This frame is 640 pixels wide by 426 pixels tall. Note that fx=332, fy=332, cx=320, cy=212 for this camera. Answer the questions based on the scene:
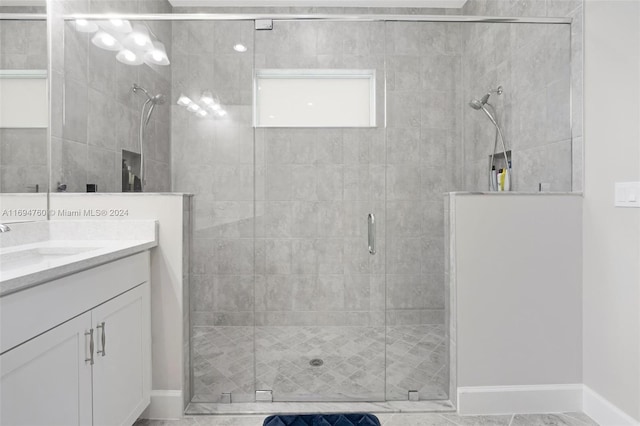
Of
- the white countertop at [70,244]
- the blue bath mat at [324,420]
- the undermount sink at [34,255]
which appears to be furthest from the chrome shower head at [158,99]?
the blue bath mat at [324,420]

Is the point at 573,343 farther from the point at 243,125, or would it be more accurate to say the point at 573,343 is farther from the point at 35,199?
the point at 35,199

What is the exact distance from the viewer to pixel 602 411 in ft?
5.46

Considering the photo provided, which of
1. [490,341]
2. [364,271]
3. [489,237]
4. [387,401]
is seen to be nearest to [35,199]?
[364,271]

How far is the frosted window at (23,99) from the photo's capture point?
1.48m

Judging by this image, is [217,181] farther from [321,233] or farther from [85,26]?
[85,26]

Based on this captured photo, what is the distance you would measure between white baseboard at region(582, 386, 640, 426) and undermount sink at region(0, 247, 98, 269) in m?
2.58

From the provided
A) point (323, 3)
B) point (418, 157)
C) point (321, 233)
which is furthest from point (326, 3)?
point (321, 233)

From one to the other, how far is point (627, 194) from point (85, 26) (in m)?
2.89

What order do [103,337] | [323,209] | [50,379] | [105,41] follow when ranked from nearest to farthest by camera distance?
1. [50,379]
2. [103,337]
3. [105,41]
4. [323,209]

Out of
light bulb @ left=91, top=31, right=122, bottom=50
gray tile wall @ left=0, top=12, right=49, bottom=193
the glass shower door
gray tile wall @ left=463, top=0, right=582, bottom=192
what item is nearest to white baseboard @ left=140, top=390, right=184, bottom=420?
the glass shower door

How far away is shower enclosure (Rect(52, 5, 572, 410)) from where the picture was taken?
6.19 feet

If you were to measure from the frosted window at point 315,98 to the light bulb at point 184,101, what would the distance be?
38 centimetres

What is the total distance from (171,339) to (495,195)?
1876 mm

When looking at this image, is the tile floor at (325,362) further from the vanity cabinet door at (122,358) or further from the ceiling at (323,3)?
the ceiling at (323,3)
